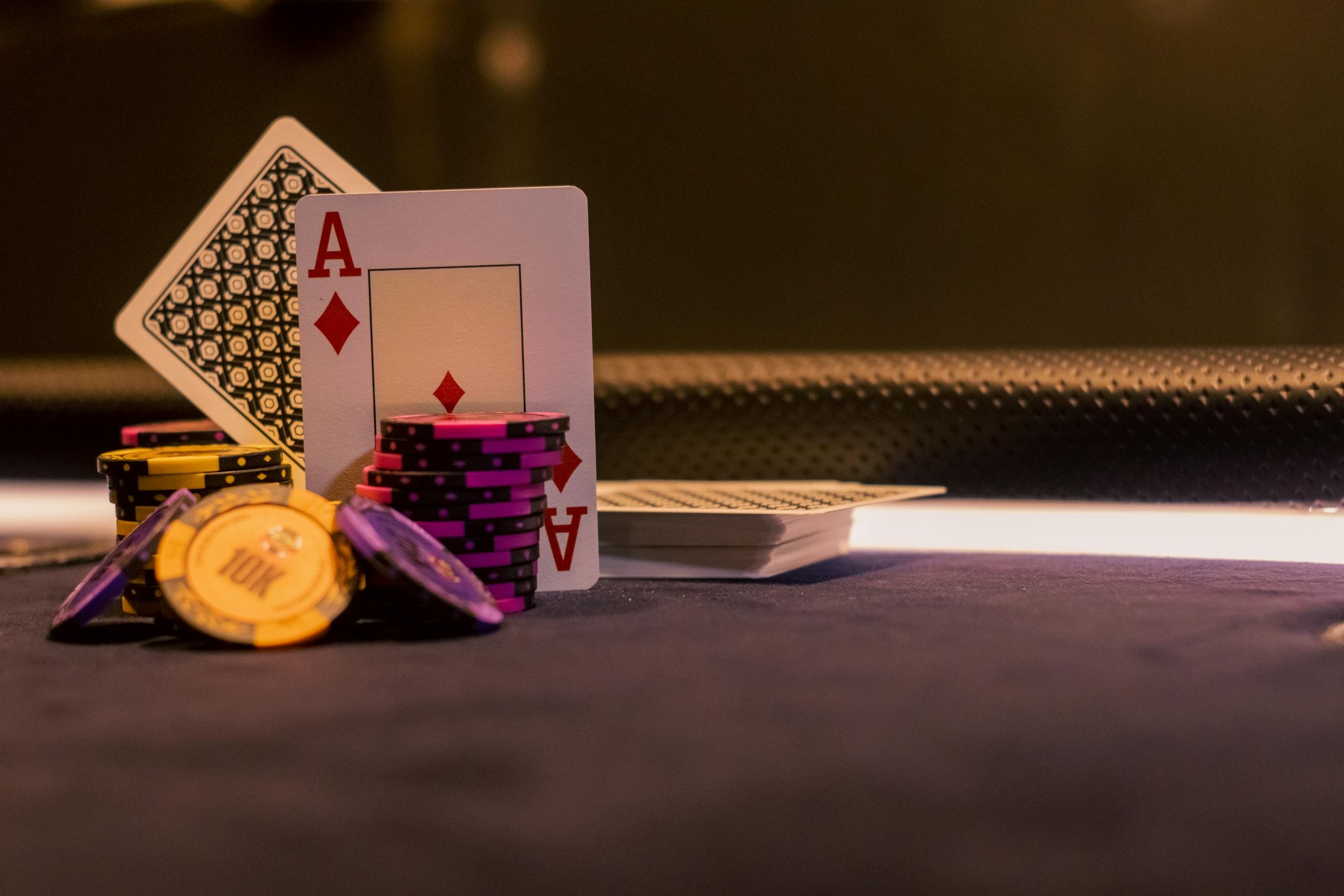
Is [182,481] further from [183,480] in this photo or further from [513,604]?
[513,604]

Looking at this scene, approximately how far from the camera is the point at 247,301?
1824 millimetres

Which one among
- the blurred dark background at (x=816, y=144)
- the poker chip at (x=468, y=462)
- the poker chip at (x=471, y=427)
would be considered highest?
the blurred dark background at (x=816, y=144)

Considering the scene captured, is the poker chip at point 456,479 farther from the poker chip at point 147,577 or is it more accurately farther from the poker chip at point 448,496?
the poker chip at point 147,577

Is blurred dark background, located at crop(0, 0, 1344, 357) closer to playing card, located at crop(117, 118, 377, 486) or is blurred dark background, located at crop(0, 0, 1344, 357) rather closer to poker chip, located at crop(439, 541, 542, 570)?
playing card, located at crop(117, 118, 377, 486)

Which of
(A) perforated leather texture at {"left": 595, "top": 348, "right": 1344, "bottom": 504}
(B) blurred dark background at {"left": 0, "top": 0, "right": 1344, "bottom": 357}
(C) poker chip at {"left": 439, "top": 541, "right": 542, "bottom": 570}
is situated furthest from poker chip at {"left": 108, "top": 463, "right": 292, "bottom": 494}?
(B) blurred dark background at {"left": 0, "top": 0, "right": 1344, "bottom": 357}

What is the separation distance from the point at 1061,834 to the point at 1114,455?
1.55 m

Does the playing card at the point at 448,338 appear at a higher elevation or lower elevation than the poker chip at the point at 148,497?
higher

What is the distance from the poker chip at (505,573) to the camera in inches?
55.8

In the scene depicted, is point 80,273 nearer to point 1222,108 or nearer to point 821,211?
point 821,211

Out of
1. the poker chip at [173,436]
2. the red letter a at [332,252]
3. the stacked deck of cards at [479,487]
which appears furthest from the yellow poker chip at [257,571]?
the poker chip at [173,436]

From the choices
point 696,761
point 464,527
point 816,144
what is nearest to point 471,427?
point 464,527

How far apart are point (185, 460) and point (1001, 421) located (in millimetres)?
1502

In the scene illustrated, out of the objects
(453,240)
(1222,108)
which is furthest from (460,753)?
(1222,108)

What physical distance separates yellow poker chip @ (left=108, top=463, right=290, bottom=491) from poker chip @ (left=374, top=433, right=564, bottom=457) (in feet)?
0.70
